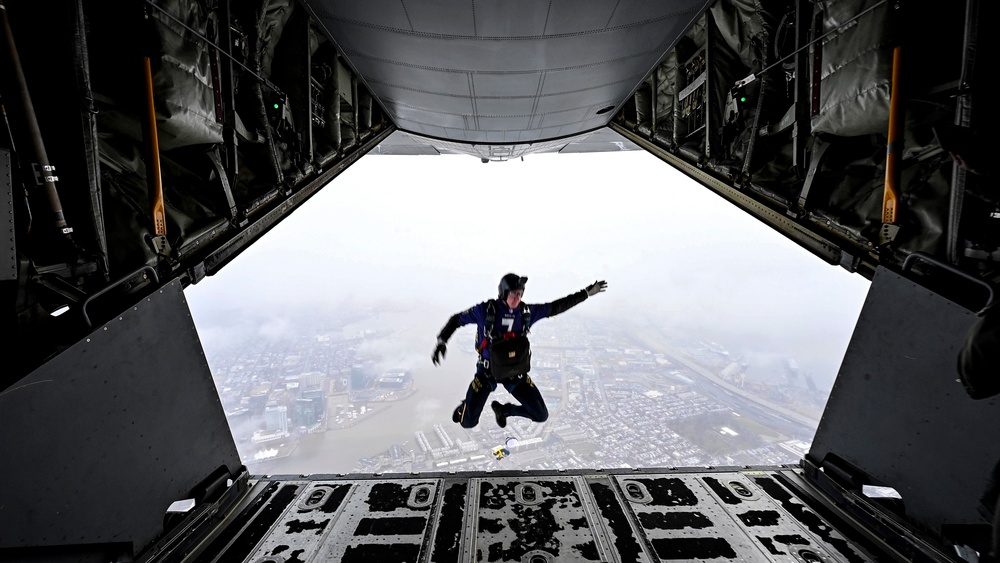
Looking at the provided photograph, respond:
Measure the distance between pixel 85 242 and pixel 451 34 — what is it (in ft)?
10.4

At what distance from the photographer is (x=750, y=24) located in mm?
4082

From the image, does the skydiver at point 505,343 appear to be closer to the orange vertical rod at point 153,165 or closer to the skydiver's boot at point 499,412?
the skydiver's boot at point 499,412

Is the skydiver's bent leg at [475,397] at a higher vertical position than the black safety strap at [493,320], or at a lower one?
lower

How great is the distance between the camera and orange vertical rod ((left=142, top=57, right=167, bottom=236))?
2.54 m

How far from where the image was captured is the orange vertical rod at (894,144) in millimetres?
2547

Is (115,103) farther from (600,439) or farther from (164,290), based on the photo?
(600,439)

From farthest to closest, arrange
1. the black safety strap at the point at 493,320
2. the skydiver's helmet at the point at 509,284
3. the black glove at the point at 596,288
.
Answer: the black glove at the point at 596,288
the black safety strap at the point at 493,320
the skydiver's helmet at the point at 509,284

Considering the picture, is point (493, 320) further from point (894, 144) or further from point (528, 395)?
point (894, 144)

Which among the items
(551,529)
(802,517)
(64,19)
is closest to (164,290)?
(64,19)

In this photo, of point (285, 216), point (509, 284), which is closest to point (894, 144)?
point (509, 284)

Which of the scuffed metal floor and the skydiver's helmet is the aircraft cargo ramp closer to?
the scuffed metal floor

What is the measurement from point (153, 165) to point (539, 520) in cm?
361

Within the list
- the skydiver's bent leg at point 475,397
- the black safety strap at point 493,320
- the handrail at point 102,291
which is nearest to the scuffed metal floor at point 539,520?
the skydiver's bent leg at point 475,397

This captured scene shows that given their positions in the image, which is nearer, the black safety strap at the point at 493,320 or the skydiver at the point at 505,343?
the skydiver at the point at 505,343
